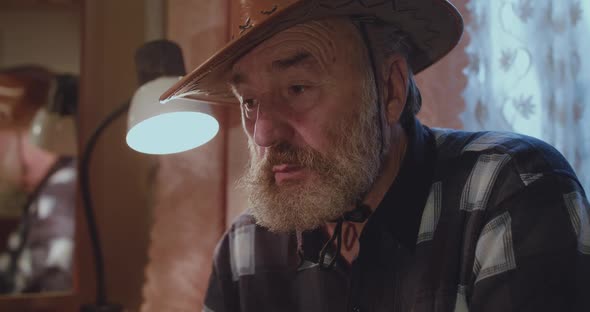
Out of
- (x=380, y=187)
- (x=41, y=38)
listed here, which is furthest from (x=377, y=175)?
(x=41, y=38)

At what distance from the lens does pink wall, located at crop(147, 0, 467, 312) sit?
4.65 ft

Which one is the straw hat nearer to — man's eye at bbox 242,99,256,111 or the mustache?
man's eye at bbox 242,99,256,111

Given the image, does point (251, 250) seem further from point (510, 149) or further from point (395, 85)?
point (510, 149)

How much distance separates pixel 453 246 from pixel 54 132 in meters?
1.36

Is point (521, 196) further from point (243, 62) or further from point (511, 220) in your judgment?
point (243, 62)

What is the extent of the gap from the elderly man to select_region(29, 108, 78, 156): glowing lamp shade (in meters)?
0.84

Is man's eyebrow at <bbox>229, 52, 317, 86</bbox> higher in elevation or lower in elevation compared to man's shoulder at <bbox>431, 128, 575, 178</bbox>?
higher

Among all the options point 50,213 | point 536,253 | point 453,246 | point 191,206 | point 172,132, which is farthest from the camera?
point 50,213

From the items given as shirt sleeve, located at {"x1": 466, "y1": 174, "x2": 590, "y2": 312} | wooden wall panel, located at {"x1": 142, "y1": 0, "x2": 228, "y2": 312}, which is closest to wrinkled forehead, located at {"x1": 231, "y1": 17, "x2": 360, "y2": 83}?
shirt sleeve, located at {"x1": 466, "y1": 174, "x2": 590, "y2": 312}

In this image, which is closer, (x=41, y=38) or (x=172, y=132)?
(x=172, y=132)

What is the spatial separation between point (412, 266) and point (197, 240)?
0.72m

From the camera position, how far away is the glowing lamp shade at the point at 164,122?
102cm

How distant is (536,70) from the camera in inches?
43.6

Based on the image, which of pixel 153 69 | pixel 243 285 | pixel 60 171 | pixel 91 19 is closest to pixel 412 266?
pixel 243 285
